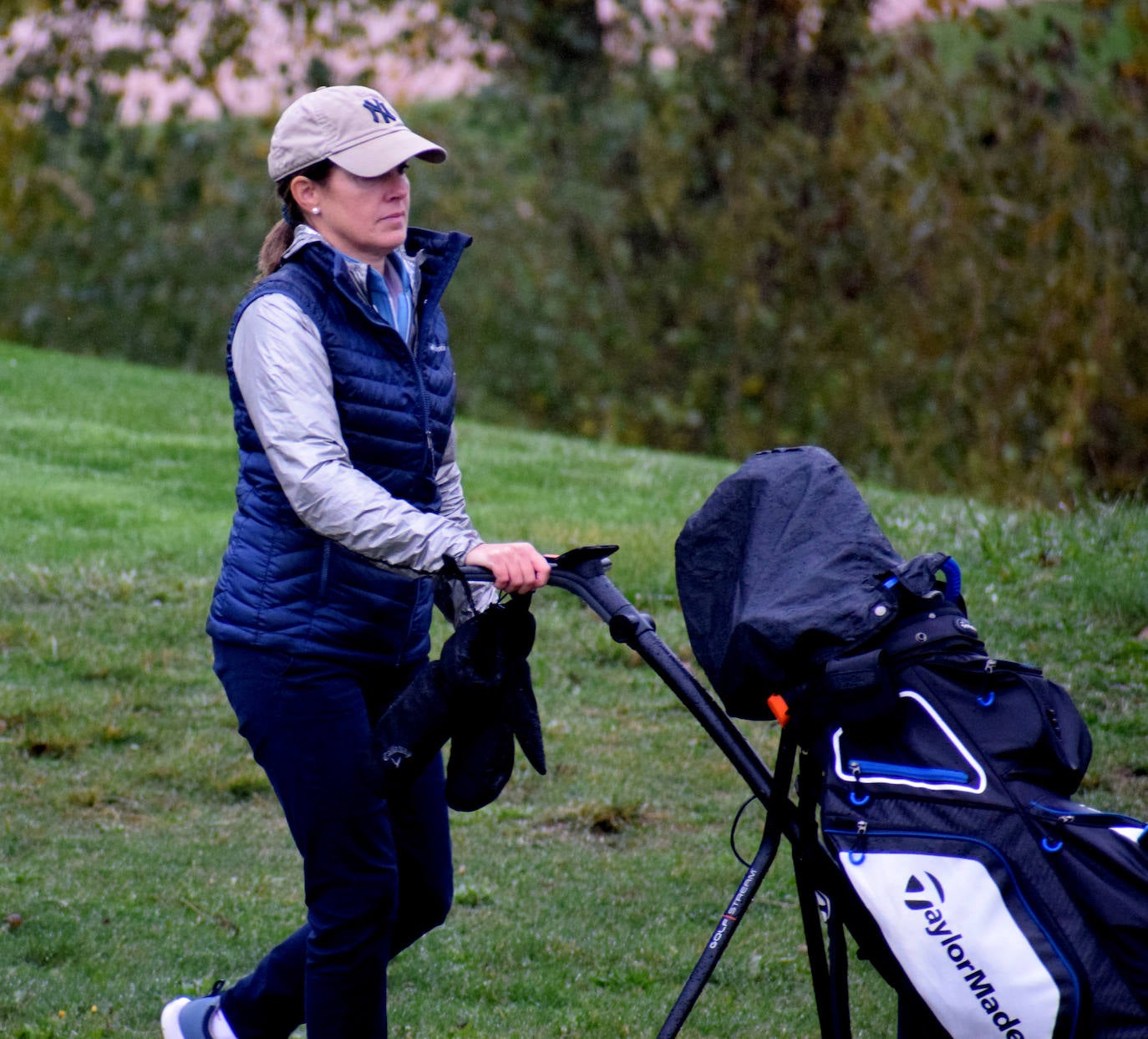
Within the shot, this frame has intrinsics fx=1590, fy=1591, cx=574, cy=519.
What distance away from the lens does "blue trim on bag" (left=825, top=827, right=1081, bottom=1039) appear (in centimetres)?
266

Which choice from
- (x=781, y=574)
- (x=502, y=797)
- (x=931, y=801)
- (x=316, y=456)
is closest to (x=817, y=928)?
(x=931, y=801)

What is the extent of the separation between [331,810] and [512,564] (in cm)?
65

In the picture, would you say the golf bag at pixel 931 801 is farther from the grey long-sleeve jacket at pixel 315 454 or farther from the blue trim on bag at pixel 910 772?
the grey long-sleeve jacket at pixel 315 454

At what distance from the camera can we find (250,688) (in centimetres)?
316

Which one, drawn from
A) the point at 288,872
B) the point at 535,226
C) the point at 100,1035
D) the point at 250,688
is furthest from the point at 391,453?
the point at 535,226

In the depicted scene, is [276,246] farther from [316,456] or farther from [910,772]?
[910,772]

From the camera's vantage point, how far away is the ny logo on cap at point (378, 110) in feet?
10.7

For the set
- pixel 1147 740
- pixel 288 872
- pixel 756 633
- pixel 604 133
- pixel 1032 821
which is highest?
pixel 604 133

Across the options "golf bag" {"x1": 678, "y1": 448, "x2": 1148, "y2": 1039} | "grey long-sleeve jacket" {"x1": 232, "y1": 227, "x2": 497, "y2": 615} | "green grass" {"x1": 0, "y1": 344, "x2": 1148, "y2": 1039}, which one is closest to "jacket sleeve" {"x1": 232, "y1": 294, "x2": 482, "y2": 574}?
"grey long-sleeve jacket" {"x1": 232, "y1": 227, "x2": 497, "y2": 615}

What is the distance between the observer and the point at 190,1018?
11.8ft

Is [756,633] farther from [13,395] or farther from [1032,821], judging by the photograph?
[13,395]

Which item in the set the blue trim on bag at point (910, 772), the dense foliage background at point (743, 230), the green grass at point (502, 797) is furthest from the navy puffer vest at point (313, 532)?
the dense foliage background at point (743, 230)

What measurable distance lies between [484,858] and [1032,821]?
9.62 ft

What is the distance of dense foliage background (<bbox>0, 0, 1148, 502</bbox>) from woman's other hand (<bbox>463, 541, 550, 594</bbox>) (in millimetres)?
10079
